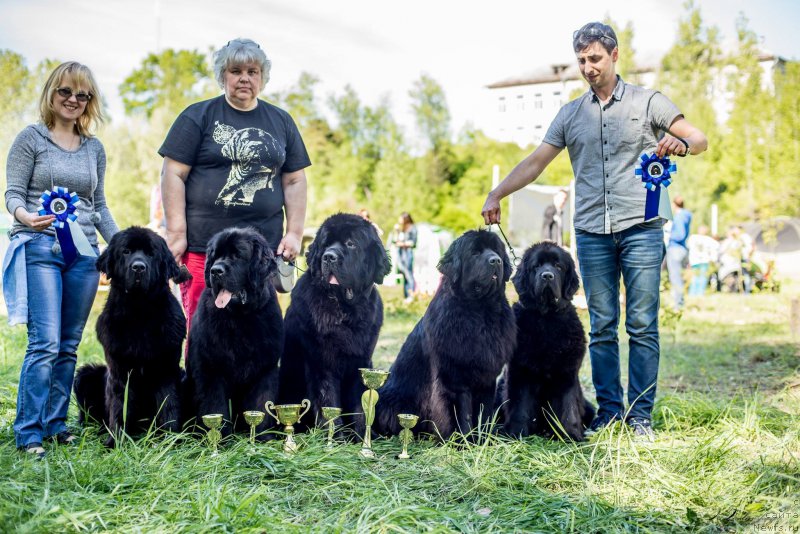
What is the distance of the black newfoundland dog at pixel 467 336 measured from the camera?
12.5 ft

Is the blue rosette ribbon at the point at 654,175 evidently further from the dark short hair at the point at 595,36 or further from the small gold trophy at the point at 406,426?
the small gold trophy at the point at 406,426

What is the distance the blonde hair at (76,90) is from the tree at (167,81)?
91.6ft

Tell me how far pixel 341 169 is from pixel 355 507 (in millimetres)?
33944

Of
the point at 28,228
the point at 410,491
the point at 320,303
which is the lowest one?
the point at 410,491

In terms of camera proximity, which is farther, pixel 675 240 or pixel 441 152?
pixel 441 152

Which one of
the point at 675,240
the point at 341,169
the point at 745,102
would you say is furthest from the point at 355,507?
the point at 341,169

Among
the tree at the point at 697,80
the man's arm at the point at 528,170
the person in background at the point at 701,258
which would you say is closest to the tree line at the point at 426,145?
the tree at the point at 697,80

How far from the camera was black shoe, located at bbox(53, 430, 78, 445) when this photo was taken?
3816 millimetres

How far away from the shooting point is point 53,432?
3881 mm

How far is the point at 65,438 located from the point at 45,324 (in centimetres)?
67

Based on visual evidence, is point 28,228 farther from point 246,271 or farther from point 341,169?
point 341,169

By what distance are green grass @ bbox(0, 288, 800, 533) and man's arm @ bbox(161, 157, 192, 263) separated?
1131 mm

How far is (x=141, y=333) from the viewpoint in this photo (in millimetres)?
3645

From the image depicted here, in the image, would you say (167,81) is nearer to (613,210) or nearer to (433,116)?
(433,116)
